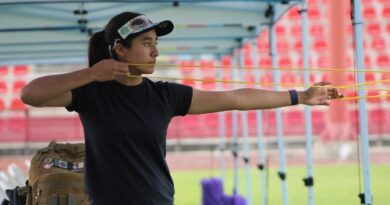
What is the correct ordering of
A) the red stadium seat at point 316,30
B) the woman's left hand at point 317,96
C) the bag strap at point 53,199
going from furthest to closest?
the red stadium seat at point 316,30, the bag strap at point 53,199, the woman's left hand at point 317,96

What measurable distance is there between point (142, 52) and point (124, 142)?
37 centimetres

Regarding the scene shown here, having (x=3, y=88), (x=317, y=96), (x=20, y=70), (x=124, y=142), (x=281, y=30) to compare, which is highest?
(x=281, y=30)

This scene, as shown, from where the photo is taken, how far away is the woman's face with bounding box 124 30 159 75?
2.95 meters

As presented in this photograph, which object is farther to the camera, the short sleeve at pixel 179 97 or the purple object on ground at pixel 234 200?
the purple object on ground at pixel 234 200

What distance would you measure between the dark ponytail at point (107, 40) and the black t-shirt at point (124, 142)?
0.17m

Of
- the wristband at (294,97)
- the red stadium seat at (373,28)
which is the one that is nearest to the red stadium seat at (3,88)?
the red stadium seat at (373,28)

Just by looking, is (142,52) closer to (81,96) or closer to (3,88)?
(81,96)

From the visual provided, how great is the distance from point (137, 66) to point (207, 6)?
408 cm

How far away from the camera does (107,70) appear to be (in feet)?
9.32

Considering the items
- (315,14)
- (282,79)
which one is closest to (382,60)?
(315,14)

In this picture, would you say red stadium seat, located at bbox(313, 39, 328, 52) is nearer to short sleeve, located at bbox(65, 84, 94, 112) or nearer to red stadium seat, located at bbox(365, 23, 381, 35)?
red stadium seat, located at bbox(365, 23, 381, 35)

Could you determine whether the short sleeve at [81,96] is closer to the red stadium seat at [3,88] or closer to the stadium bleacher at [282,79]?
the stadium bleacher at [282,79]

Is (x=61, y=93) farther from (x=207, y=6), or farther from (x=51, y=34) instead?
(x=51, y=34)

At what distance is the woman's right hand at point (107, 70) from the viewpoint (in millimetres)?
2830
